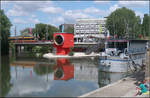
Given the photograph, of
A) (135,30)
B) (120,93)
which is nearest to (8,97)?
(120,93)

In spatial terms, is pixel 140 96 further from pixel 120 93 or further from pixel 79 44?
pixel 79 44

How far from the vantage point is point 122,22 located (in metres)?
78.5

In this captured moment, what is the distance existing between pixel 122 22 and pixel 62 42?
31699mm

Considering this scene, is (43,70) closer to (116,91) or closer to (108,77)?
(108,77)

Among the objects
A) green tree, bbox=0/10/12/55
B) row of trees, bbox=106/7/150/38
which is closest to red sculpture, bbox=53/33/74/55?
green tree, bbox=0/10/12/55

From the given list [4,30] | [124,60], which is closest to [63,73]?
[124,60]

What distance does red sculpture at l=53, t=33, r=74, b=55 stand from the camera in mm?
56869

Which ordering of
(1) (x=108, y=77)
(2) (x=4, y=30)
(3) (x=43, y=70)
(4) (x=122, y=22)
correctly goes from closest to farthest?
1. (1) (x=108, y=77)
2. (3) (x=43, y=70)
3. (2) (x=4, y=30)
4. (4) (x=122, y=22)

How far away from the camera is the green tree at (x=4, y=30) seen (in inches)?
2735

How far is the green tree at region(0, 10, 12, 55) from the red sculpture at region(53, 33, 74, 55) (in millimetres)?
21873

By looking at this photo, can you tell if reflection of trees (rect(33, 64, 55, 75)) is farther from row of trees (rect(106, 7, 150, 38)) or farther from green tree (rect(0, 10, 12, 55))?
row of trees (rect(106, 7, 150, 38))

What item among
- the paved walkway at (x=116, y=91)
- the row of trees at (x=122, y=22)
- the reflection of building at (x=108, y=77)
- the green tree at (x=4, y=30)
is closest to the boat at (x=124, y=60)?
the reflection of building at (x=108, y=77)

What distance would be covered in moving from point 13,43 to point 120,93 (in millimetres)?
66738

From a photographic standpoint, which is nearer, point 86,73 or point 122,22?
point 86,73
